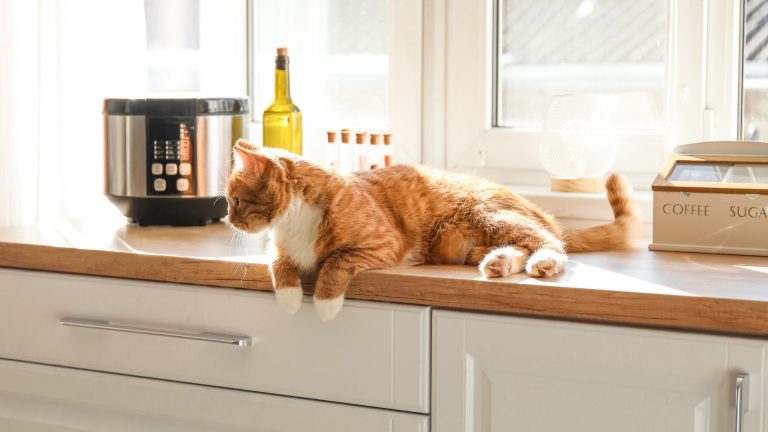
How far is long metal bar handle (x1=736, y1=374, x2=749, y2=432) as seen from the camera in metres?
1.21

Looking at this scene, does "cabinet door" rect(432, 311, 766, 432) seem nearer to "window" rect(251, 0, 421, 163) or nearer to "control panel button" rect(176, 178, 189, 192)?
"control panel button" rect(176, 178, 189, 192)

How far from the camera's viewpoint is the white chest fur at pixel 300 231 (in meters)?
1.45

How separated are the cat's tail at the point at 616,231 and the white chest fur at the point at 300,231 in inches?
16.7

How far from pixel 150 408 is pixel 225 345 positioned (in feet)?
0.60

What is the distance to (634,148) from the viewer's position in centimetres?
197

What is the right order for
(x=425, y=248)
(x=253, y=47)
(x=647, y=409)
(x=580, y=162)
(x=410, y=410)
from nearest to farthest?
(x=647, y=409)
(x=410, y=410)
(x=425, y=248)
(x=580, y=162)
(x=253, y=47)

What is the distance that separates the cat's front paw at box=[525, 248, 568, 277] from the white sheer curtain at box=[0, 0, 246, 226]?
1118mm

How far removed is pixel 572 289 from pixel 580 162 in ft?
2.21

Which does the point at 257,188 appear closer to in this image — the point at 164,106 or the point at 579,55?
the point at 164,106

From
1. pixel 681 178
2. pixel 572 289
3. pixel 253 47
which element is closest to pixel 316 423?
pixel 572 289

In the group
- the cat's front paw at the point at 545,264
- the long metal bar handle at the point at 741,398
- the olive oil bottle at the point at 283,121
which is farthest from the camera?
the olive oil bottle at the point at 283,121

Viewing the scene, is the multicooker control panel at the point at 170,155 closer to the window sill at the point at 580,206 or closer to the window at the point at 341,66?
the window at the point at 341,66

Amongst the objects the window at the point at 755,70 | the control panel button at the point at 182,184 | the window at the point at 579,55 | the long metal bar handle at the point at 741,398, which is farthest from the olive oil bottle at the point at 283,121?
the long metal bar handle at the point at 741,398

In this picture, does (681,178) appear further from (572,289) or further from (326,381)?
(326,381)
